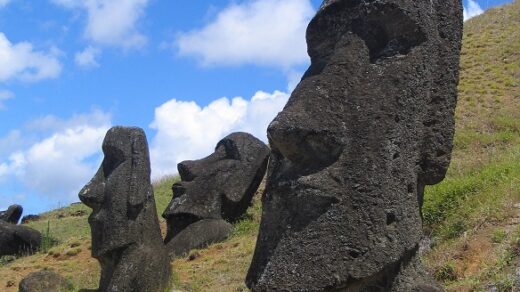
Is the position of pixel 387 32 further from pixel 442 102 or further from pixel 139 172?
pixel 139 172

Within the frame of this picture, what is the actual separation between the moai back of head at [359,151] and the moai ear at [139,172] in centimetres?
521

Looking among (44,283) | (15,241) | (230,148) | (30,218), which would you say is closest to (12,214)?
(15,241)

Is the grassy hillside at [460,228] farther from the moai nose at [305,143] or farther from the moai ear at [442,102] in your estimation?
the moai nose at [305,143]

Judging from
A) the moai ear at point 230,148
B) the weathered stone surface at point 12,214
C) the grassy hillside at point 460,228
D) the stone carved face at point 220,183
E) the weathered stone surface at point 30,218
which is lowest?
the grassy hillside at point 460,228

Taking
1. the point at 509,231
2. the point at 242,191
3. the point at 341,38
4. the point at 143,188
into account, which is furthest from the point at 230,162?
the point at 341,38

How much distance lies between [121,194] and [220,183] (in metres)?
4.84

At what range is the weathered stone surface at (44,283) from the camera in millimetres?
10672

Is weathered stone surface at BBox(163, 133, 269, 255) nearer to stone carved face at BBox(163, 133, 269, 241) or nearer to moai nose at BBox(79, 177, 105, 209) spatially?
stone carved face at BBox(163, 133, 269, 241)

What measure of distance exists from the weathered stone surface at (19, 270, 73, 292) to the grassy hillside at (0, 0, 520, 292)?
0.44 metres

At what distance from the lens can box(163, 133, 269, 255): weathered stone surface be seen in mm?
13898

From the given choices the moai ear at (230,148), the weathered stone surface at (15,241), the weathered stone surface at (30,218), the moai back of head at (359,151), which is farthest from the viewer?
the weathered stone surface at (30,218)

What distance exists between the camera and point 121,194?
962 centimetres

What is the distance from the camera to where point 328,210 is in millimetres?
4188

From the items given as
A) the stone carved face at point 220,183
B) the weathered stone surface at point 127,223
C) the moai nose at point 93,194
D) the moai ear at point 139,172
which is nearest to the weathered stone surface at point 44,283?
the weathered stone surface at point 127,223
